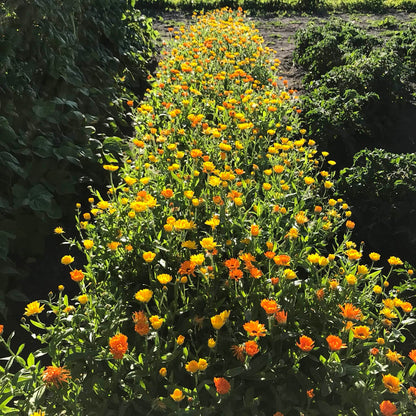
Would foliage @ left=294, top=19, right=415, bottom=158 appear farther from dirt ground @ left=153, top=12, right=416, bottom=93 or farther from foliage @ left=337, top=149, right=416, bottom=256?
foliage @ left=337, top=149, right=416, bottom=256

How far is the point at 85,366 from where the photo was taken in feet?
5.89

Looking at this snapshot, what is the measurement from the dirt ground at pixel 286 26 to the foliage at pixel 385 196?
316 centimetres

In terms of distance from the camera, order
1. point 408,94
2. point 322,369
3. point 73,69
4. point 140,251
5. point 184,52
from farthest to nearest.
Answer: point 184,52
point 408,94
point 73,69
point 140,251
point 322,369

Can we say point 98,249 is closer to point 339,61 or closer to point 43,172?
point 43,172

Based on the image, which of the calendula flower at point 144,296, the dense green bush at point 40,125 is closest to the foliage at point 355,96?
the dense green bush at point 40,125

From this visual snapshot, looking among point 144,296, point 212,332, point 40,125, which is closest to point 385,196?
point 212,332

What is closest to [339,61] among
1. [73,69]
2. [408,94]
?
[408,94]

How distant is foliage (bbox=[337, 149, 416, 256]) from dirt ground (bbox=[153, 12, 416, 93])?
3.16m

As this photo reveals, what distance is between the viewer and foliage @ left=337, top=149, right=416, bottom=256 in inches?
121

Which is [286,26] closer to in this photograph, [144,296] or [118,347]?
[144,296]

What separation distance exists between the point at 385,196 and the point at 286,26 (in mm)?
9229

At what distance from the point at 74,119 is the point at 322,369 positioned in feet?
9.22

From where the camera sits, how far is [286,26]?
36.1ft

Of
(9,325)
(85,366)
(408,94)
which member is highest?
(408,94)
